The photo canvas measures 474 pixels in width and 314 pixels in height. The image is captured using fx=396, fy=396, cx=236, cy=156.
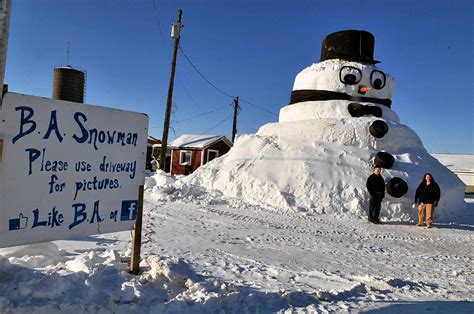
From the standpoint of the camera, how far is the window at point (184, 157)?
29.1 meters

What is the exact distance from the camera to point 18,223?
120 inches

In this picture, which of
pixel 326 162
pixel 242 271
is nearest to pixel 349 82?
pixel 326 162

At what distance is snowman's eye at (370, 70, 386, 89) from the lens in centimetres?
1319

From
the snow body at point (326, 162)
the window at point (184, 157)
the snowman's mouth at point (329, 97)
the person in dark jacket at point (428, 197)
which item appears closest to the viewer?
the person in dark jacket at point (428, 197)

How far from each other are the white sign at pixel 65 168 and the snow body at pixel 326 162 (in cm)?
703

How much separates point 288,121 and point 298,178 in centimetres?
312

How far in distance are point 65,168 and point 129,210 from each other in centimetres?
78

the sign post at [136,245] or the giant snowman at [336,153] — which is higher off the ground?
the giant snowman at [336,153]

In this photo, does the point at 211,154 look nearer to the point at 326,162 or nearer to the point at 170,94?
the point at 170,94

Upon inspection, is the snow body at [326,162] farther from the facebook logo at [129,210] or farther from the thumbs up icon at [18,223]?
the thumbs up icon at [18,223]

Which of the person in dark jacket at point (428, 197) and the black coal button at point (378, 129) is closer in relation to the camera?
the person in dark jacket at point (428, 197)

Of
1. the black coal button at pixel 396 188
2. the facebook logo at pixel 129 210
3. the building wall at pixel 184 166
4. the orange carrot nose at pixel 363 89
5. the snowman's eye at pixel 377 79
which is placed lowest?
the facebook logo at pixel 129 210

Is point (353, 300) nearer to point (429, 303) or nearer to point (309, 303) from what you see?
point (309, 303)

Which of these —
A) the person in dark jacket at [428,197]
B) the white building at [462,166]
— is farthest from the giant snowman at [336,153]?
the white building at [462,166]
